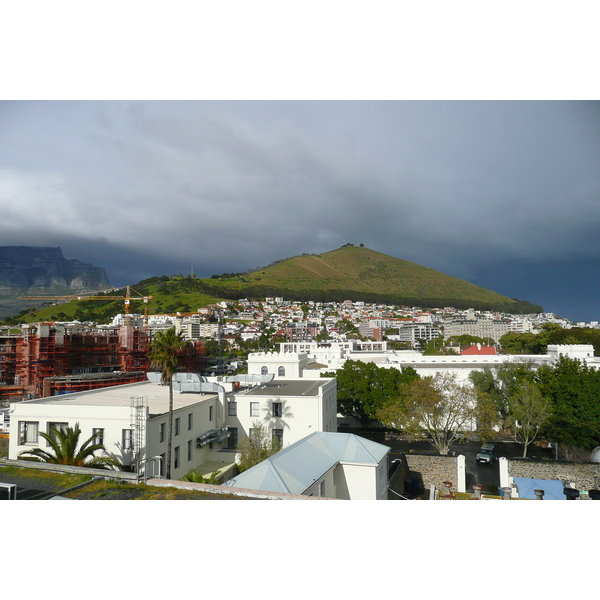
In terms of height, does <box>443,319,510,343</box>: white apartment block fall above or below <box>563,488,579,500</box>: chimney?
above

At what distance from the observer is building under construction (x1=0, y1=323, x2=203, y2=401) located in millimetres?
40688

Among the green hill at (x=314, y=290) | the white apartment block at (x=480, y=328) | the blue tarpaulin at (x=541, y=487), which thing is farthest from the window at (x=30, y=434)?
the white apartment block at (x=480, y=328)

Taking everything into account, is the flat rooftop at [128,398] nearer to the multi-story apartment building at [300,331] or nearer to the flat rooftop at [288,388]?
the flat rooftop at [288,388]

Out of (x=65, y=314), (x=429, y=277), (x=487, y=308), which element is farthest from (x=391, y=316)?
(x=65, y=314)

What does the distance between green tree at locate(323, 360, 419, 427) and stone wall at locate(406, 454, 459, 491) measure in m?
8.80

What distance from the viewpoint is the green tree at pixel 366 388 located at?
1030 inches

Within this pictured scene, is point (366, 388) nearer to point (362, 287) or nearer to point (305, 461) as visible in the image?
point (305, 461)

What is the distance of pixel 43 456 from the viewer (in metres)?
10.6

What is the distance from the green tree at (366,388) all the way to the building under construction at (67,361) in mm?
25018

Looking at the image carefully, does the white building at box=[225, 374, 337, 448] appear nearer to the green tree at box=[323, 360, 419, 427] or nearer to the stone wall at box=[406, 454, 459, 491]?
the stone wall at box=[406, 454, 459, 491]

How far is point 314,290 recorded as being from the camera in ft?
562

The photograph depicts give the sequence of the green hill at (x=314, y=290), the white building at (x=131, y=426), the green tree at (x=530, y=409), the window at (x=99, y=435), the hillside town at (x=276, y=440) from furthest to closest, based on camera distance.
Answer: the green hill at (x=314, y=290) < the green tree at (x=530, y=409) < the window at (x=99, y=435) < the white building at (x=131, y=426) < the hillside town at (x=276, y=440)

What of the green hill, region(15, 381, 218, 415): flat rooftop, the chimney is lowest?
the chimney

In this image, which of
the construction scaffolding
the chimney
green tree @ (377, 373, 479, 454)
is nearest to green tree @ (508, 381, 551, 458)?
green tree @ (377, 373, 479, 454)
